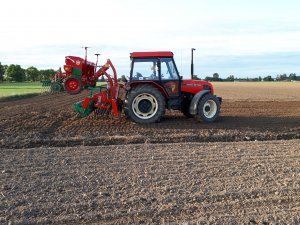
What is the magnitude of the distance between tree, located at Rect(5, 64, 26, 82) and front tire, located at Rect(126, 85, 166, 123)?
4349 inches

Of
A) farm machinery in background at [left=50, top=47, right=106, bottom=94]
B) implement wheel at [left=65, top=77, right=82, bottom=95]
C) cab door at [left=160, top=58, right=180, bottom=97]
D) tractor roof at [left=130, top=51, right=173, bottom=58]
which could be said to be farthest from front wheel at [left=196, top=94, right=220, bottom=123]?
implement wheel at [left=65, top=77, right=82, bottom=95]

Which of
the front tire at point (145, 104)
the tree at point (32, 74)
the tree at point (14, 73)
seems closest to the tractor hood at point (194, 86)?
the front tire at point (145, 104)

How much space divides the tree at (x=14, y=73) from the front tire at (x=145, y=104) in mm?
110472

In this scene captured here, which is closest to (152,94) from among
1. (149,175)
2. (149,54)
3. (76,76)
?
(149,54)

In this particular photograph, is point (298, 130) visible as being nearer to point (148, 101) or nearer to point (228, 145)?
point (228, 145)

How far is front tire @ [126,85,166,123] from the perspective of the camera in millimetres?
11977

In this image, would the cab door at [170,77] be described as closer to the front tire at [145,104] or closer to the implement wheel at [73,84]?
the front tire at [145,104]

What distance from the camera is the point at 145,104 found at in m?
12.2

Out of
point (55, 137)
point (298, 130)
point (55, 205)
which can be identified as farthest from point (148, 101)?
point (55, 205)

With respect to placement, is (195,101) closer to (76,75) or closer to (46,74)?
(76,75)

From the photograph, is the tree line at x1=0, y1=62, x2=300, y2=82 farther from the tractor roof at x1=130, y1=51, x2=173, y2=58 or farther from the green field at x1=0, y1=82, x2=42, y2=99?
the tractor roof at x1=130, y1=51, x2=173, y2=58

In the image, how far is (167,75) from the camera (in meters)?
12.2

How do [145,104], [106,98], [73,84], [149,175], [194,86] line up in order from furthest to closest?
[73,84] < [194,86] < [106,98] < [145,104] < [149,175]

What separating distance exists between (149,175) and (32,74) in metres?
118
